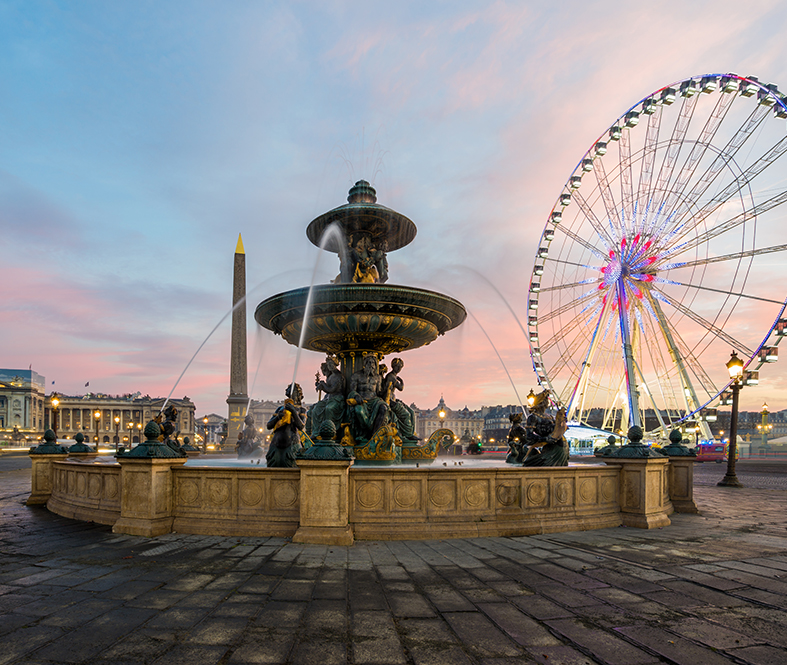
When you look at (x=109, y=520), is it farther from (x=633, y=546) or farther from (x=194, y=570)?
(x=633, y=546)

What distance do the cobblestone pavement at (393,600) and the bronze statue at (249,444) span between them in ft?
31.6

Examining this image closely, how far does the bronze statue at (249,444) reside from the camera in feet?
55.0

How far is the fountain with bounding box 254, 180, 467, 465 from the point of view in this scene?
11.0 metres

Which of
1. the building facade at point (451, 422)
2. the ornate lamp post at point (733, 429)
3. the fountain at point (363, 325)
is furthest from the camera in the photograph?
the building facade at point (451, 422)

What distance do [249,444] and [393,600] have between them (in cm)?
1358

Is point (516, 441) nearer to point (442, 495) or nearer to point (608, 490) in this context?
point (608, 490)

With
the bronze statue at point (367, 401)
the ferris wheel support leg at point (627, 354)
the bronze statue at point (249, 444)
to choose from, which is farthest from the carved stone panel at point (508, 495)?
the ferris wheel support leg at point (627, 354)

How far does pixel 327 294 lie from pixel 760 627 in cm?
870

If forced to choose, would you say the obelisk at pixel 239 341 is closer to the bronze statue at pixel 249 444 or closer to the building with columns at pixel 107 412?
the bronze statue at pixel 249 444

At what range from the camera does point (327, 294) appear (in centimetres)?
A: 1077

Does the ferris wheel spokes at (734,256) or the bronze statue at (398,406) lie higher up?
the ferris wheel spokes at (734,256)

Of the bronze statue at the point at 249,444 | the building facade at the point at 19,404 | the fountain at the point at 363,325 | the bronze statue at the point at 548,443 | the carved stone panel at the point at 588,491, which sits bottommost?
the building facade at the point at 19,404

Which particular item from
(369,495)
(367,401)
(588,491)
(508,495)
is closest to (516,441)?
(367,401)

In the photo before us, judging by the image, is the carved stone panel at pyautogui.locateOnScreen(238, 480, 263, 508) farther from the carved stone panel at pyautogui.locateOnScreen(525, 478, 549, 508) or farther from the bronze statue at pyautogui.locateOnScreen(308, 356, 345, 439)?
the bronze statue at pyautogui.locateOnScreen(308, 356, 345, 439)
